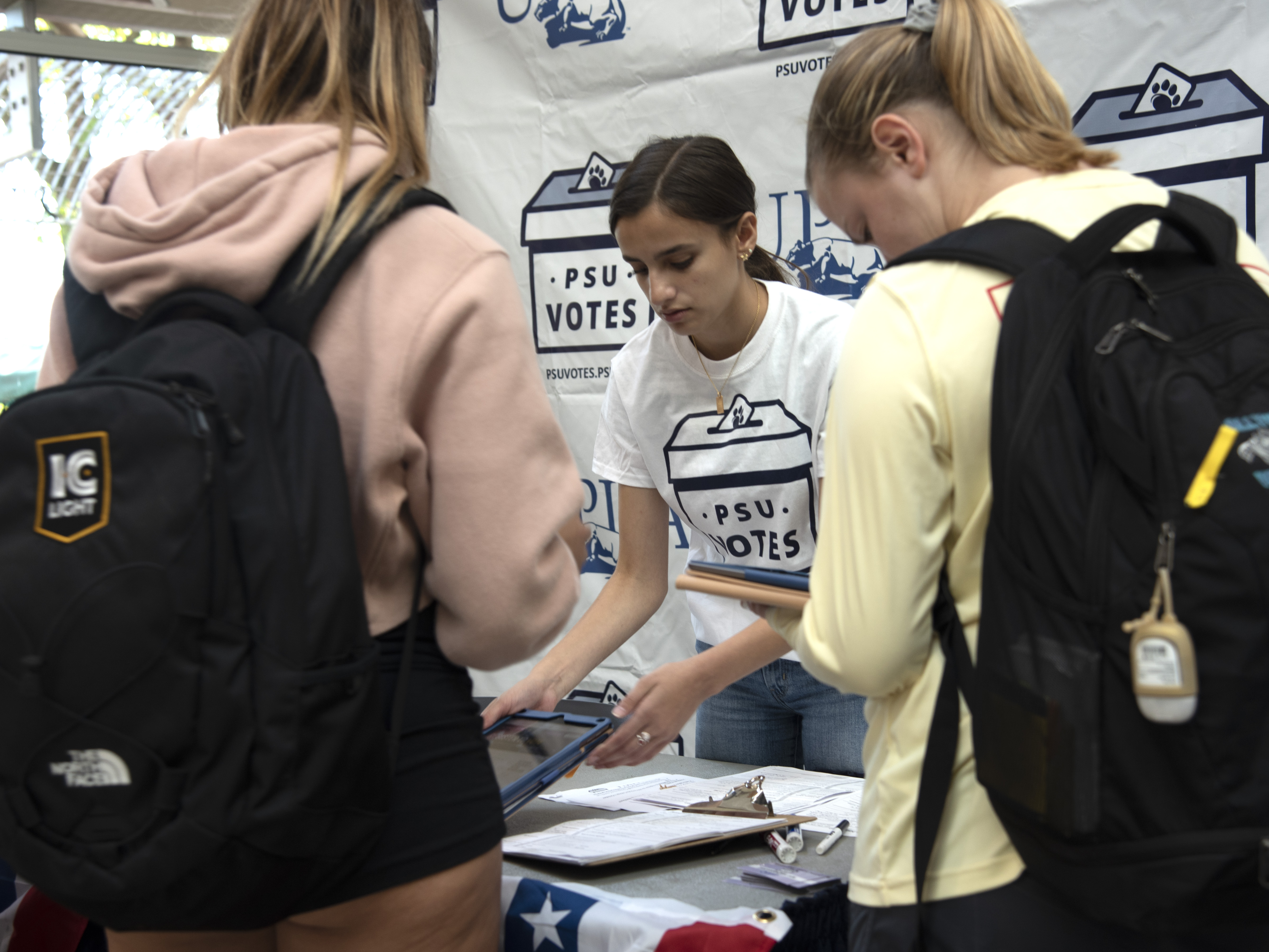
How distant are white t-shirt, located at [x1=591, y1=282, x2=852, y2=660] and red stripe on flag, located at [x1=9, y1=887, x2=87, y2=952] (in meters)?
0.94

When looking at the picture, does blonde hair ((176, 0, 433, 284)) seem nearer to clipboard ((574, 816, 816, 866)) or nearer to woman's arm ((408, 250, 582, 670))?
woman's arm ((408, 250, 582, 670))

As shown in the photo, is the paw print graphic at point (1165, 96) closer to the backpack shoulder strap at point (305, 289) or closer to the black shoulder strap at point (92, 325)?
the backpack shoulder strap at point (305, 289)

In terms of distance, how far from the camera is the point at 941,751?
73 centimetres

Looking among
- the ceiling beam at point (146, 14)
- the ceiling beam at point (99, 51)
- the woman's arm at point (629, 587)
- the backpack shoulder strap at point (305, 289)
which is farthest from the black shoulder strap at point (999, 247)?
the ceiling beam at point (146, 14)

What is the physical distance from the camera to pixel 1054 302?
67 cm

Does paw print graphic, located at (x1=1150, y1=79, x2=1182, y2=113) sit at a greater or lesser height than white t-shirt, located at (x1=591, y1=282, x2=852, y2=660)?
greater

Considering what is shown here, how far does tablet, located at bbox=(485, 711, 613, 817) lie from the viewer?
1205mm

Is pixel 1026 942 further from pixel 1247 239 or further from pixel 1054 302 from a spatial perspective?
Answer: pixel 1247 239

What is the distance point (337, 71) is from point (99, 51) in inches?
Result: 109

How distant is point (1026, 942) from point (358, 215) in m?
0.68

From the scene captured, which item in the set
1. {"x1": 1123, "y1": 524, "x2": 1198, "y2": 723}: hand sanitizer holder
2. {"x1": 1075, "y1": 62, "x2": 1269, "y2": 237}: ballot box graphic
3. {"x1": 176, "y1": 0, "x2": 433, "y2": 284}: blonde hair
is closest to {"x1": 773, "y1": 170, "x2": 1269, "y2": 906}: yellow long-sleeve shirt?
{"x1": 1123, "y1": 524, "x2": 1198, "y2": 723}: hand sanitizer holder

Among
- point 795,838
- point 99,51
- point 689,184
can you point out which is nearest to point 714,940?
point 795,838

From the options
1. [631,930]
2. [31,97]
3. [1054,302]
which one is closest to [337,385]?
[1054,302]

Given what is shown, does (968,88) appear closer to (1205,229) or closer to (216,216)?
(1205,229)
